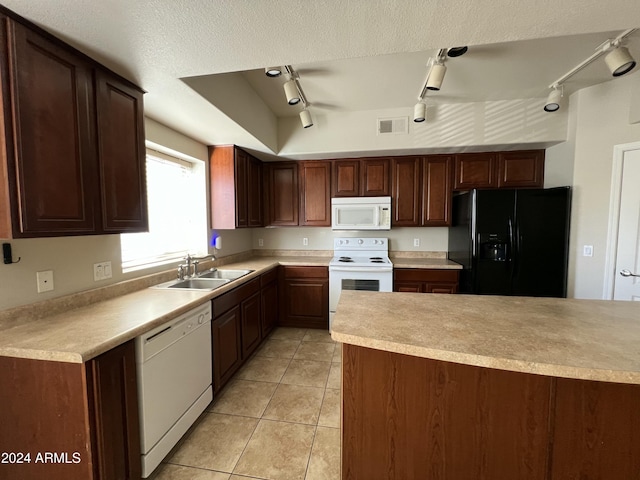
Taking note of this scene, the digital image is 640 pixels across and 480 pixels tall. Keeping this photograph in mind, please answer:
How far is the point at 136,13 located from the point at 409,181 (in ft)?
9.60

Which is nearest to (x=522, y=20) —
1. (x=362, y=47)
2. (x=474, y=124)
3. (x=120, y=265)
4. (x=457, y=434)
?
(x=362, y=47)

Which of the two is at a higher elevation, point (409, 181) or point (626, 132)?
point (626, 132)

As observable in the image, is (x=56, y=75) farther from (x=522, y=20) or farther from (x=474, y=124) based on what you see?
(x=474, y=124)

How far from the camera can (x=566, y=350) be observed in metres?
0.93

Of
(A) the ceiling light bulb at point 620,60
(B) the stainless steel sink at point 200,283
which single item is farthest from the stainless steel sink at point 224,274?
(A) the ceiling light bulb at point 620,60

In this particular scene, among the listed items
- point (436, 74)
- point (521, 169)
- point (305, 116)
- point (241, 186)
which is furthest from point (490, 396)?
point (521, 169)

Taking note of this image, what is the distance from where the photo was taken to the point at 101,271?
1.72 meters

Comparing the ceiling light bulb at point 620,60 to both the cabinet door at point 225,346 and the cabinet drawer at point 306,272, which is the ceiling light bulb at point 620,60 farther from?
the cabinet door at point 225,346

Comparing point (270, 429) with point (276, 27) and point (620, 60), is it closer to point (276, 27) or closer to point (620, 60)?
point (276, 27)

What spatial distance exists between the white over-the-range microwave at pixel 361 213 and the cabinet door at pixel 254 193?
0.99 m

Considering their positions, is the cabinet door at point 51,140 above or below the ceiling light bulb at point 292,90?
below

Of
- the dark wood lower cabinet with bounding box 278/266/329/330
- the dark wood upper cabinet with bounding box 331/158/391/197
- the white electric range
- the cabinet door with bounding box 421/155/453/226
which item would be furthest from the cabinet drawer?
the cabinet door with bounding box 421/155/453/226

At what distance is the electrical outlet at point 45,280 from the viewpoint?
1373 mm

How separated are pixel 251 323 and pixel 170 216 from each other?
1.32m
